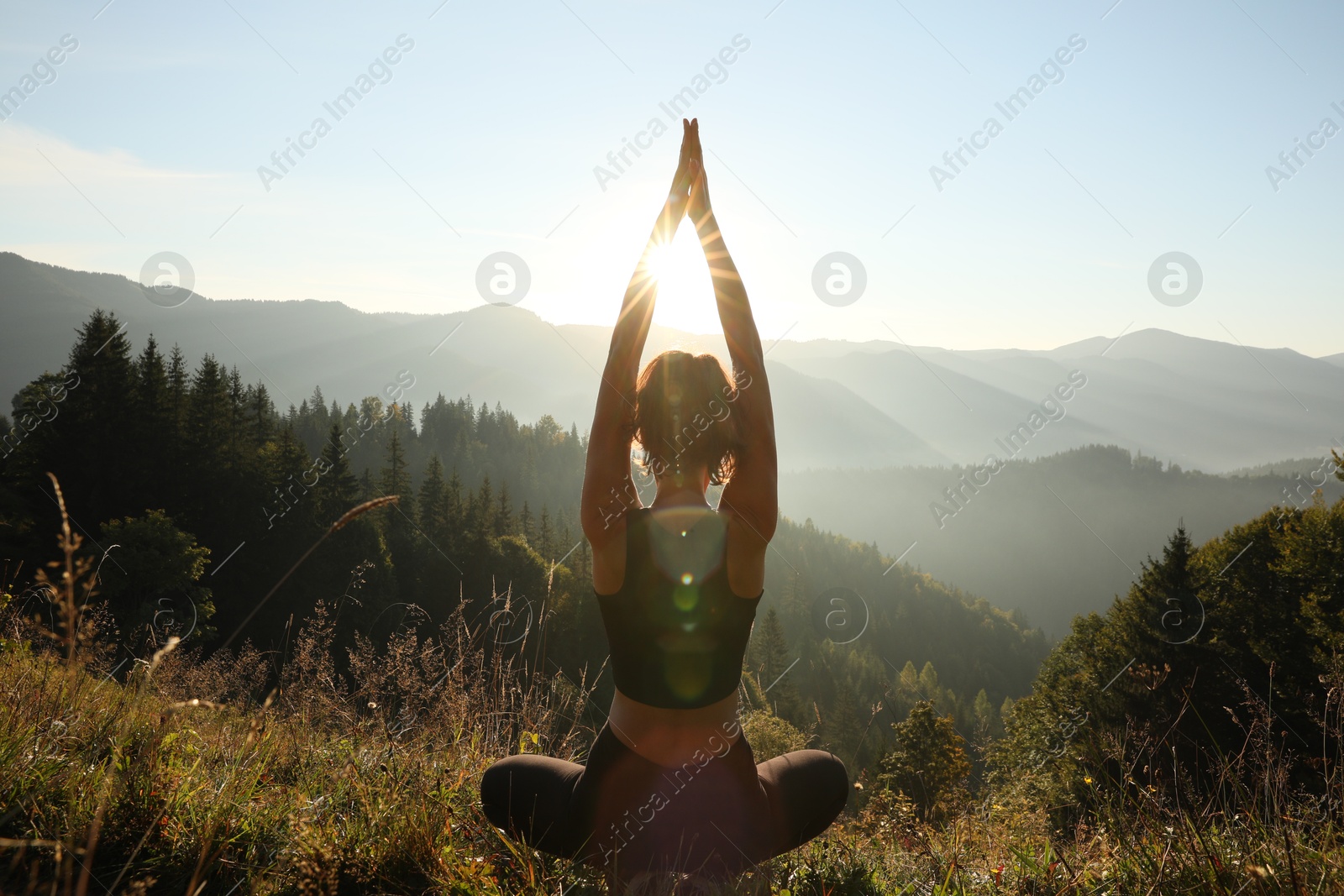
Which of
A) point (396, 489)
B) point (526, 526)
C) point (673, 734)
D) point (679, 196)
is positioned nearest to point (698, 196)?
point (679, 196)

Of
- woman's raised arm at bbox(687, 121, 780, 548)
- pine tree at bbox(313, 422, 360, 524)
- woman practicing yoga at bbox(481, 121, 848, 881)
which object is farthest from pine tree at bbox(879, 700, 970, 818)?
pine tree at bbox(313, 422, 360, 524)

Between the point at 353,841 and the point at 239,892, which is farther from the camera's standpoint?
the point at 353,841

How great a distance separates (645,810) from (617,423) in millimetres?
1364

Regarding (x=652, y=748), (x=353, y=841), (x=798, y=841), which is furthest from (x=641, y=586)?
(x=353, y=841)

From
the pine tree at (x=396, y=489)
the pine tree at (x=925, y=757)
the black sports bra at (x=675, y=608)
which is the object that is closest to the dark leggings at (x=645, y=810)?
the black sports bra at (x=675, y=608)

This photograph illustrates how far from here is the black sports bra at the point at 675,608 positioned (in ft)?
7.67

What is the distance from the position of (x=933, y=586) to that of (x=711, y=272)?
127 m

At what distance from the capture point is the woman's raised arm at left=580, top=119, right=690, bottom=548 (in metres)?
2.36

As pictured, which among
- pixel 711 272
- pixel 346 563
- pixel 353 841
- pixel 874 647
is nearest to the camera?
pixel 353 841

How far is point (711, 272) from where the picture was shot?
2.76 meters

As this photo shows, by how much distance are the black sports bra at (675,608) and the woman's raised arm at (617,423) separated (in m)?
0.10

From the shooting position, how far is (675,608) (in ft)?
7.68

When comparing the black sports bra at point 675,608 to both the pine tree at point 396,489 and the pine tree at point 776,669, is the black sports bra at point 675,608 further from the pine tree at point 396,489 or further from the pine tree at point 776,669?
the pine tree at point 396,489

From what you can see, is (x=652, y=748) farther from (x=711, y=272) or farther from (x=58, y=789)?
(x=58, y=789)
